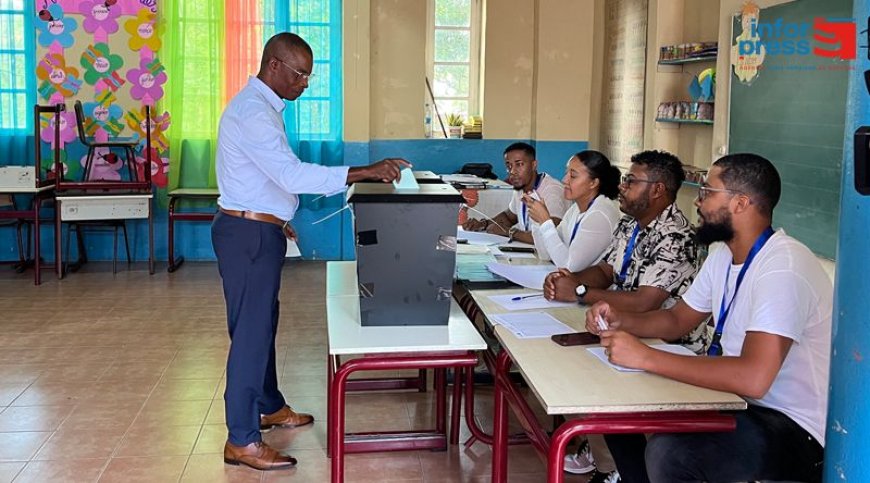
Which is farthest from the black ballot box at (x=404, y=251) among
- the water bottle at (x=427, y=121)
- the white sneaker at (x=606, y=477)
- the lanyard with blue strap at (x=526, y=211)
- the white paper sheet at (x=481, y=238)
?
the water bottle at (x=427, y=121)

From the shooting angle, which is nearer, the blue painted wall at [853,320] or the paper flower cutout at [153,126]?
the blue painted wall at [853,320]

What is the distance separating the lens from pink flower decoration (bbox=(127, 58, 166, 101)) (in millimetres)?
7605

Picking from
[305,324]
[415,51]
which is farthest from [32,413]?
[415,51]

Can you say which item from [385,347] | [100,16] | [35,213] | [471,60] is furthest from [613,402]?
[100,16]

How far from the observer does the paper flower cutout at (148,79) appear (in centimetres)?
761

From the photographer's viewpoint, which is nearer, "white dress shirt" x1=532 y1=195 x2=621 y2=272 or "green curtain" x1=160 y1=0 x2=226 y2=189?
"white dress shirt" x1=532 y1=195 x2=621 y2=272

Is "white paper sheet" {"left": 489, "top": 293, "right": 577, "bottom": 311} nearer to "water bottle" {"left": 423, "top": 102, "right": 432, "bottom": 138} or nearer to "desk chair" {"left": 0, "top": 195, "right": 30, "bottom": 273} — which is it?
"water bottle" {"left": 423, "top": 102, "right": 432, "bottom": 138}

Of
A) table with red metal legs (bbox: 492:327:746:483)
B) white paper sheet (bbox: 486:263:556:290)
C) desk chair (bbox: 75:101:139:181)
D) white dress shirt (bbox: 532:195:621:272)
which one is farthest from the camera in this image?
desk chair (bbox: 75:101:139:181)

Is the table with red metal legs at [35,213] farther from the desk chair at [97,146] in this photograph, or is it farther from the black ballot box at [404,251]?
the black ballot box at [404,251]

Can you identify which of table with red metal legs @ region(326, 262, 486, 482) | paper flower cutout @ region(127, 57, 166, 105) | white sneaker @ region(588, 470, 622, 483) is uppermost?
paper flower cutout @ region(127, 57, 166, 105)

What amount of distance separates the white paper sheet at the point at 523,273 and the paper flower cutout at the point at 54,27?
560 cm

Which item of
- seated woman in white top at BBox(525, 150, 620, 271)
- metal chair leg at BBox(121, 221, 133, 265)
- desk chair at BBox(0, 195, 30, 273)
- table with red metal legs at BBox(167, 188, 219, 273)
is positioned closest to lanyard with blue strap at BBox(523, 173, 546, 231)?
seated woman in white top at BBox(525, 150, 620, 271)

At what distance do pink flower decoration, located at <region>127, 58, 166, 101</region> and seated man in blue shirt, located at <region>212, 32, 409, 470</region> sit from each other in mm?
4780

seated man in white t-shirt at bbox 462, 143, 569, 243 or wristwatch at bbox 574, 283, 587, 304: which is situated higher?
seated man in white t-shirt at bbox 462, 143, 569, 243
